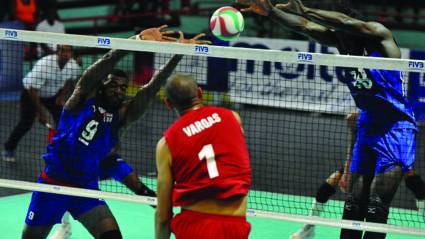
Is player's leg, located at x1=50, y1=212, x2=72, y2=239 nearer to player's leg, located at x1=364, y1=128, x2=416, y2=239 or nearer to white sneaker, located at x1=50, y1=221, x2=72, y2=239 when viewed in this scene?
white sneaker, located at x1=50, y1=221, x2=72, y2=239

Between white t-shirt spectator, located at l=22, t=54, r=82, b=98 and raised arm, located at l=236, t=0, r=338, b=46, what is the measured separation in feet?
16.4

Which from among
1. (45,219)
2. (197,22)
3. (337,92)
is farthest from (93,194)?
(197,22)

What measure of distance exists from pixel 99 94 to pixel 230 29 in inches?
54.1

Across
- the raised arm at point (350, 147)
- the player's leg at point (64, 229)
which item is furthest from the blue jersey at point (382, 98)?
the player's leg at point (64, 229)

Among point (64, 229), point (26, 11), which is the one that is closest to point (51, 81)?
point (64, 229)

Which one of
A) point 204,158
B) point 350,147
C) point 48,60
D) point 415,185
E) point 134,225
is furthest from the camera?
point 48,60

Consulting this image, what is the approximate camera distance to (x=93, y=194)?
24.8 ft

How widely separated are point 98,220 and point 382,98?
9.53 ft

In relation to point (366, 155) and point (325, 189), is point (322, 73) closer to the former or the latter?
point (325, 189)

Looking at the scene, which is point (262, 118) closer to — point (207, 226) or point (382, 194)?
point (382, 194)

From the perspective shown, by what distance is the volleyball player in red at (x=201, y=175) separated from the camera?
18.0 feet

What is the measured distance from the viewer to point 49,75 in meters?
12.7

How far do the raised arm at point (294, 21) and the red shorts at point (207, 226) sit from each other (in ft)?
10.4

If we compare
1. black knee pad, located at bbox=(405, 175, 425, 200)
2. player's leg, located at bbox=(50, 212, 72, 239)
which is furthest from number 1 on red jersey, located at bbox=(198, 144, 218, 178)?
black knee pad, located at bbox=(405, 175, 425, 200)
